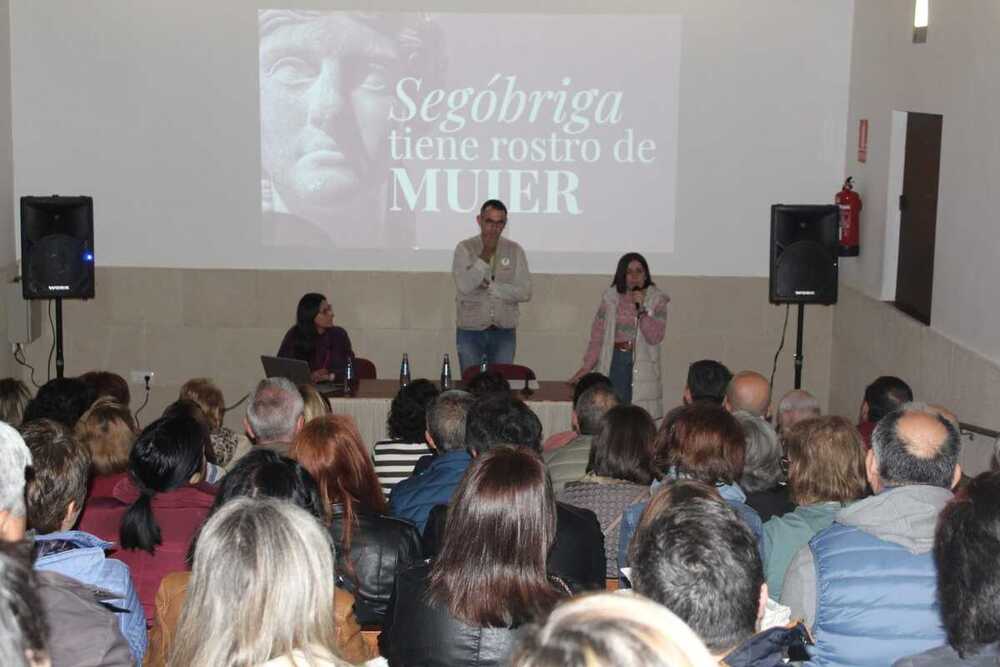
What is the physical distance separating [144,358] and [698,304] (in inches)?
154

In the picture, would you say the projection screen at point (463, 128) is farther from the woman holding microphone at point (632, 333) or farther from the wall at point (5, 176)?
the wall at point (5, 176)

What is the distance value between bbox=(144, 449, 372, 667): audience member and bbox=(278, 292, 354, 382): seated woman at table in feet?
14.8

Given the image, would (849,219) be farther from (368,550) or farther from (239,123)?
(368,550)

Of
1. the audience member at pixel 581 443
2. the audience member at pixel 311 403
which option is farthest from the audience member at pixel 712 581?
the audience member at pixel 311 403

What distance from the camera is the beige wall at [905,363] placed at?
6055 mm

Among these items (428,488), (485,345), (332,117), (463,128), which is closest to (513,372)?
(485,345)

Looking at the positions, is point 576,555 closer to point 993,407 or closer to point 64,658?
point 64,658

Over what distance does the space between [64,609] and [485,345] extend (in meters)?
6.32

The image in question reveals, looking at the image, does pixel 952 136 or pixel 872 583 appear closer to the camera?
Result: pixel 872 583

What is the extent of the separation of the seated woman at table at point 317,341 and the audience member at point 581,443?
103 inches

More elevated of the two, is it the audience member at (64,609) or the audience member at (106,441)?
the audience member at (64,609)

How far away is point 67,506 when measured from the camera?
2.71 meters

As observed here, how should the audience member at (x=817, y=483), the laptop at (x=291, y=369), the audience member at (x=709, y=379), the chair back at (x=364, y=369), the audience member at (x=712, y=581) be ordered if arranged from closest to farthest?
1. the audience member at (x=712, y=581)
2. the audience member at (x=817, y=483)
3. the audience member at (x=709, y=379)
4. the laptop at (x=291, y=369)
5. the chair back at (x=364, y=369)

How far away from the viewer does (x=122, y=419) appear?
4188mm
